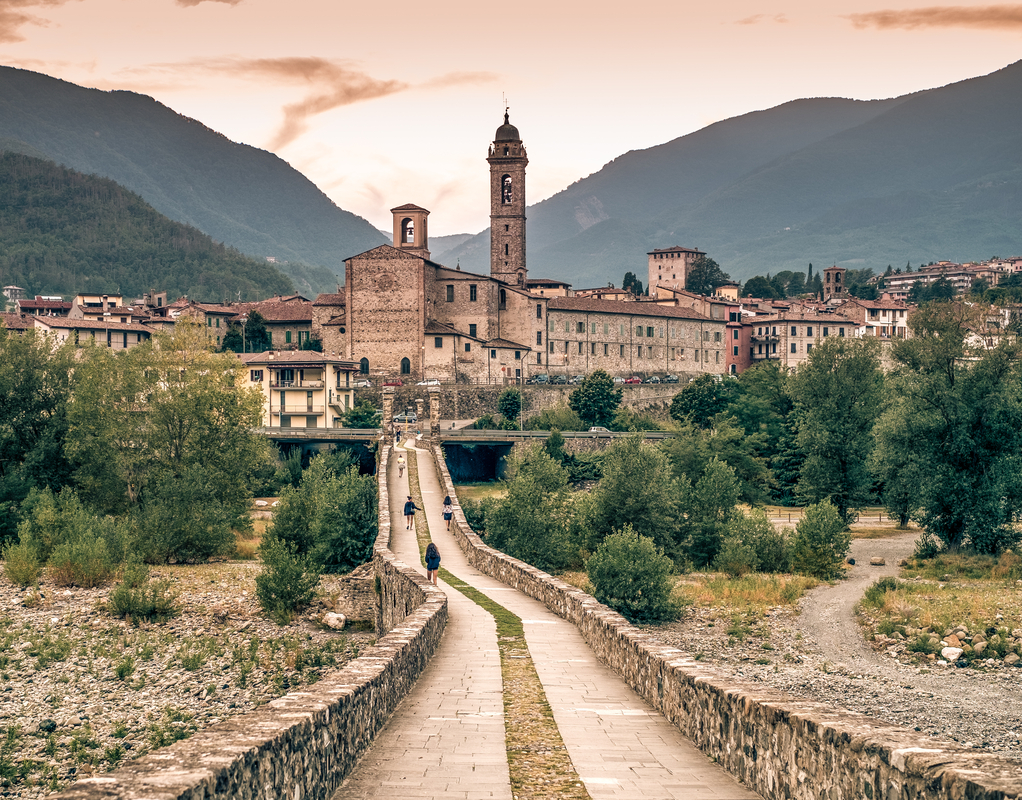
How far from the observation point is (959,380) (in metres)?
38.9

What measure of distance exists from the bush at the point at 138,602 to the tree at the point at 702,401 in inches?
2048

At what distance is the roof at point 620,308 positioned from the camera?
3836 inches

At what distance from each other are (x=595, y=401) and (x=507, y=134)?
42461 mm

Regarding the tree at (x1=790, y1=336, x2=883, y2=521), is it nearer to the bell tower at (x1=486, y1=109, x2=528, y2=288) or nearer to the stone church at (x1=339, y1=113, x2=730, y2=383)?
the stone church at (x1=339, y1=113, x2=730, y2=383)

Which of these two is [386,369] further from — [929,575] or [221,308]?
[929,575]

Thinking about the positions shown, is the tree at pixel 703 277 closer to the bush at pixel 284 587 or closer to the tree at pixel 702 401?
the tree at pixel 702 401

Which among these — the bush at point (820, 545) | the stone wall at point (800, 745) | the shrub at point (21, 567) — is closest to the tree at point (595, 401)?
the bush at point (820, 545)

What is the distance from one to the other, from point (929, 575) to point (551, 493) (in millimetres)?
13618

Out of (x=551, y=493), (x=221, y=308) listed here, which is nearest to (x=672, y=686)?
(x=551, y=493)

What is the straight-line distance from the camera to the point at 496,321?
94.1 meters

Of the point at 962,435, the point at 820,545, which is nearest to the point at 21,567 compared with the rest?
the point at 820,545

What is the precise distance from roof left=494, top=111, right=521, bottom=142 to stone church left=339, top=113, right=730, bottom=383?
0.13 metres

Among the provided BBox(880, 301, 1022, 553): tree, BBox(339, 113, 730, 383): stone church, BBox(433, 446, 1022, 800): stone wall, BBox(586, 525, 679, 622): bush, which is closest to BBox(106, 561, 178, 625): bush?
BBox(586, 525, 679, 622): bush

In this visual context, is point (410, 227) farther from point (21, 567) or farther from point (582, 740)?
point (582, 740)
